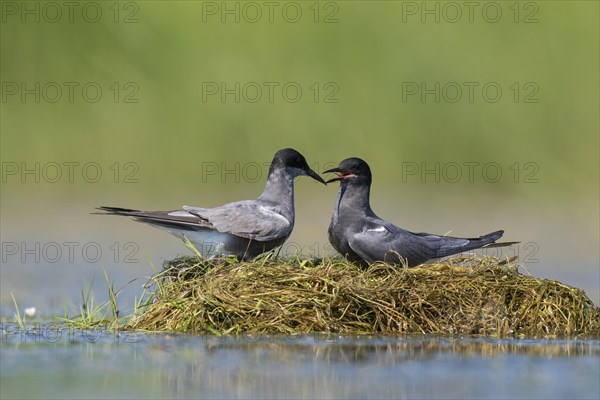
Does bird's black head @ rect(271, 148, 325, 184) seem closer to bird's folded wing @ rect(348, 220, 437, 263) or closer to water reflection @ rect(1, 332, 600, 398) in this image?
bird's folded wing @ rect(348, 220, 437, 263)

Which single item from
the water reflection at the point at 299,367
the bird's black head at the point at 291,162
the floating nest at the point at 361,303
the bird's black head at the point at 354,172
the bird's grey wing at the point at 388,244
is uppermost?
the bird's black head at the point at 291,162

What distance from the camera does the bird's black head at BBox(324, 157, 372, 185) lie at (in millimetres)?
11453

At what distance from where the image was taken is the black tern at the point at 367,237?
11.0 metres

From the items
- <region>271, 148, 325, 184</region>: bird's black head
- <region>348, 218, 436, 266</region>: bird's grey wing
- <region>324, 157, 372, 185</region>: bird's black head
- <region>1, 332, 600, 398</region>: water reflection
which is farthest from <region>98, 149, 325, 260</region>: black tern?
<region>1, 332, 600, 398</region>: water reflection

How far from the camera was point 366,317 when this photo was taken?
379 inches

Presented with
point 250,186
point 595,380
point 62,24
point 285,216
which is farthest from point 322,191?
point 595,380

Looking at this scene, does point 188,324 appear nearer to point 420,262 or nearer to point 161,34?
point 420,262

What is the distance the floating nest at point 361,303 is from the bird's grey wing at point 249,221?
0.78 meters

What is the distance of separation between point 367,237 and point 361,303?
1456mm

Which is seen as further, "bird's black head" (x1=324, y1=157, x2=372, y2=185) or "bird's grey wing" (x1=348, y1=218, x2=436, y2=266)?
"bird's black head" (x1=324, y1=157, x2=372, y2=185)

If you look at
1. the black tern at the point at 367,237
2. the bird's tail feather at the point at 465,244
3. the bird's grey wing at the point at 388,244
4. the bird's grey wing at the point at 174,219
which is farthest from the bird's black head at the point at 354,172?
the bird's grey wing at the point at 174,219

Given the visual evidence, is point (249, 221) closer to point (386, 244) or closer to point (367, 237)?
point (367, 237)

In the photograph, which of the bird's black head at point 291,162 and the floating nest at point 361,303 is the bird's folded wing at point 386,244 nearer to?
the floating nest at point 361,303

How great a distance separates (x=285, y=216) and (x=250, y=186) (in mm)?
6910
